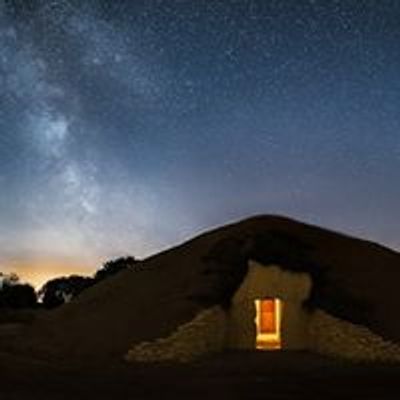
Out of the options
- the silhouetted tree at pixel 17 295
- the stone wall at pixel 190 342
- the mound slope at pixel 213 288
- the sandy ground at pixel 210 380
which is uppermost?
the silhouetted tree at pixel 17 295

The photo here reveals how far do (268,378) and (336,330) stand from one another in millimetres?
8727

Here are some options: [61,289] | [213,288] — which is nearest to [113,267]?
[61,289]

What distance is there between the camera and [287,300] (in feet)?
91.5

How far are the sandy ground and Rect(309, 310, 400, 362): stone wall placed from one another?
7.35 feet

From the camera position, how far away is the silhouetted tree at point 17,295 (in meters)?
59.1

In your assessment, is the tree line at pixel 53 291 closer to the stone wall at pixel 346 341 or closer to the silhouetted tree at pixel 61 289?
the silhouetted tree at pixel 61 289

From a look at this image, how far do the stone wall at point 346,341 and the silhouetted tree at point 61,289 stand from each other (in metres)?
32.1

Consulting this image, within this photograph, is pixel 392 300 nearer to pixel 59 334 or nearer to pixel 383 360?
pixel 383 360

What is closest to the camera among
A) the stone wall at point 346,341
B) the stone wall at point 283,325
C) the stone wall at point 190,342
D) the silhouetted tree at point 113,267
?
the stone wall at point 190,342

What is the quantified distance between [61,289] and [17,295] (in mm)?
3245

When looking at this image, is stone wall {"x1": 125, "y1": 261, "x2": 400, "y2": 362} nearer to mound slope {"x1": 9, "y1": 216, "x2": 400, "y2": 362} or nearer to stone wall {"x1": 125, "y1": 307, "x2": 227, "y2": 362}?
stone wall {"x1": 125, "y1": 307, "x2": 227, "y2": 362}

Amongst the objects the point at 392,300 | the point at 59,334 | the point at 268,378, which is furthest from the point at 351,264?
the point at 268,378

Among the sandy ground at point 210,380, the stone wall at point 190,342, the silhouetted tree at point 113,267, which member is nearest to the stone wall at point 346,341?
A: the sandy ground at point 210,380

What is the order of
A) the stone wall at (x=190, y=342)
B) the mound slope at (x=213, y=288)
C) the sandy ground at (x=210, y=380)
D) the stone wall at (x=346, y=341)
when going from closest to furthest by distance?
the sandy ground at (x=210, y=380) → the stone wall at (x=190, y=342) → the stone wall at (x=346, y=341) → the mound slope at (x=213, y=288)
